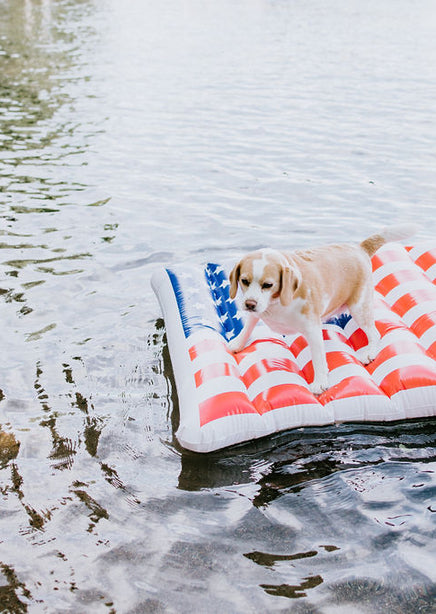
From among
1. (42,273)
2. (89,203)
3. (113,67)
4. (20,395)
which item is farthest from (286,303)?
(113,67)

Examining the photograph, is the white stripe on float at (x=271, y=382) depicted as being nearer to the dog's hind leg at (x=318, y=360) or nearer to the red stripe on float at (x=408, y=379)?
the dog's hind leg at (x=318, y=360)

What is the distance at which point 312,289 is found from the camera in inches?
192

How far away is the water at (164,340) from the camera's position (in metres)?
3.78

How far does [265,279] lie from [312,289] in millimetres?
515

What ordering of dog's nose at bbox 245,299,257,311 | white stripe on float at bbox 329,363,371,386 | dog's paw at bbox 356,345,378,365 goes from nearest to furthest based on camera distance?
1. dog's nose at bbox 245,299,257,311
2. white stripe on float at bbox 329,363,371,386
3. dog's paw at bbox 356,345,378,365

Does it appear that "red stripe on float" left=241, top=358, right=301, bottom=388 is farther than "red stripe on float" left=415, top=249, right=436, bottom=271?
No

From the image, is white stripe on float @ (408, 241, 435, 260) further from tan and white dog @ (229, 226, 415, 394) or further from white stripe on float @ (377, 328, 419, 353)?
white stripe on float @ (377, 328, 419, 353)

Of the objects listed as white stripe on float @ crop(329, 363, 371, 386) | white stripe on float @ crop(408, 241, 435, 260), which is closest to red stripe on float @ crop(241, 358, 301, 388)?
white stripe on float @ crop(329, 363, 371, 386)

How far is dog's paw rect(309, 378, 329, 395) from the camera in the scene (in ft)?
16.3

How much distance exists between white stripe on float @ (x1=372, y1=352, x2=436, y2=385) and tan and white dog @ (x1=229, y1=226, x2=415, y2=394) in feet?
0.59

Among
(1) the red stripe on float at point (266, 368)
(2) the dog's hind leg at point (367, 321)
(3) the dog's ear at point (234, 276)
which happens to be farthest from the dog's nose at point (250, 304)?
(2) the dog's hind leg at point (367, 321)

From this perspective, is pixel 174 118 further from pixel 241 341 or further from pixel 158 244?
pixel 241 341

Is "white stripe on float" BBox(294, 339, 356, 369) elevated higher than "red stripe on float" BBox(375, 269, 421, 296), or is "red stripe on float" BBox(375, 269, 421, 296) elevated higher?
"red stripe on float" BBox(375, 269, 421, 296)

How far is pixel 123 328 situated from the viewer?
668 centimetres
